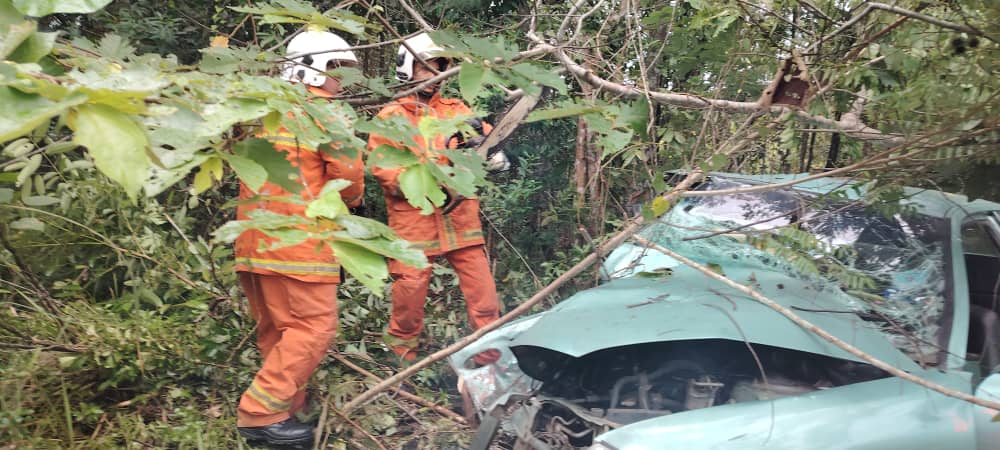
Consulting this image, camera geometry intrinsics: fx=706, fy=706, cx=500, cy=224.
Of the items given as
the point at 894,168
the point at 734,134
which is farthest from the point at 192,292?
the point at 894,168

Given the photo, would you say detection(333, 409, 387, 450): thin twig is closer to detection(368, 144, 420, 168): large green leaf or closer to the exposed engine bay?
the exposed engine bay

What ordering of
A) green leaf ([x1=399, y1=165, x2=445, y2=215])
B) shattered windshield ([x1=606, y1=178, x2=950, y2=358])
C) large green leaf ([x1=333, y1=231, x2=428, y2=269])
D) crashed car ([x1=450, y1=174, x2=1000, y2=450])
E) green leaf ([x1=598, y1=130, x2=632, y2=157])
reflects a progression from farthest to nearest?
shattered windshield ([x1=606, y1=178, x2=950, y2=358]), crashed car ([x1=450, y1=174, x2=1000, y2=450]), green leaf ([x1=598, y1=130, x2=632, y2=157]), green leaf ([x1=399, y1=165, x2=445, y2=215]), large green leaf ([x1=333, y1=231, x2=428, y2=269])

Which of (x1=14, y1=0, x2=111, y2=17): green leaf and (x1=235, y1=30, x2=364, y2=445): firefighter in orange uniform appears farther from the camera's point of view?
(x1=235, y1=30, x2=364, y2=445): firefighter in orange uniform

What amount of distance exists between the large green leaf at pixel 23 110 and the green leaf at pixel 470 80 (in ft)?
2.42

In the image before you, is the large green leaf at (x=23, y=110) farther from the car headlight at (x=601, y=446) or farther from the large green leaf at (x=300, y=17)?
the car headlight at (x=601, y=446)

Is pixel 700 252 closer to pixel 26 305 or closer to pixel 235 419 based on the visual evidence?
pixel 235 419

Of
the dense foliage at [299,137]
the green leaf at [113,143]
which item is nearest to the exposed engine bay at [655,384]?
the dense foliage at [299,137]

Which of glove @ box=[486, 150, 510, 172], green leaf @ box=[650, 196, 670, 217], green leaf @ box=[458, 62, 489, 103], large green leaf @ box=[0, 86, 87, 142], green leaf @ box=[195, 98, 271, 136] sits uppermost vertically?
large green leaf @ box=[0, 86, 87, 142]

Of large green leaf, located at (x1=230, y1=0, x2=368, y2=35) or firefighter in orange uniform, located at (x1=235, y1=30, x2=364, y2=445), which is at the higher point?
large green leaf, located at (x1=230, y1=0, x2=368, y2=35)

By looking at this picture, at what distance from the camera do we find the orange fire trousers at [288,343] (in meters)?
2.88

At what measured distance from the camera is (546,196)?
5.42 meters

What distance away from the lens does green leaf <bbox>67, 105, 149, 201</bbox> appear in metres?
0.91

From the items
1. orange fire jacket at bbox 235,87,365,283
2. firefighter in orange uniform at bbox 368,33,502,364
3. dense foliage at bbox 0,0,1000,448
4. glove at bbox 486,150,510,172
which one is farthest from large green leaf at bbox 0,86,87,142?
glove at bbox 486,150,510,172

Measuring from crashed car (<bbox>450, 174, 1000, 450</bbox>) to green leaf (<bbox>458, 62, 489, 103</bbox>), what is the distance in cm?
119
